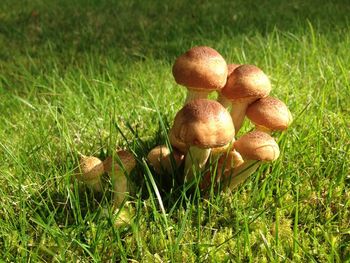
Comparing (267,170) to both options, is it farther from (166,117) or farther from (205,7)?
(205,7)

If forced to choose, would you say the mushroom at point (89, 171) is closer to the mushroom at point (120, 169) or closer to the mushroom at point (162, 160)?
the mushroom at point (120, 169)

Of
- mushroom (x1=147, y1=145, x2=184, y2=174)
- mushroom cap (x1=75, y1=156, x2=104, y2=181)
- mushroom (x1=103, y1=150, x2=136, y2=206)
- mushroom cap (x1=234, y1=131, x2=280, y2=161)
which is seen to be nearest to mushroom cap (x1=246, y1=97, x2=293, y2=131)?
mushroom cap (x1=234, y1=131, x2=280, y2=161)

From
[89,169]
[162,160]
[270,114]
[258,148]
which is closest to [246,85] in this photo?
[270,114]

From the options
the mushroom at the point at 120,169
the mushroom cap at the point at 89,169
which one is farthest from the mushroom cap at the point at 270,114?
the mushroom cap at the point at 89,169

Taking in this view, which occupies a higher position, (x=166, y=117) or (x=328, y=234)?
(x=166, y=117)

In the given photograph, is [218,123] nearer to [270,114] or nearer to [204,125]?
[204,125]

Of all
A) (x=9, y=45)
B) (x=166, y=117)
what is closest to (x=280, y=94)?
(x=166, y=117)
